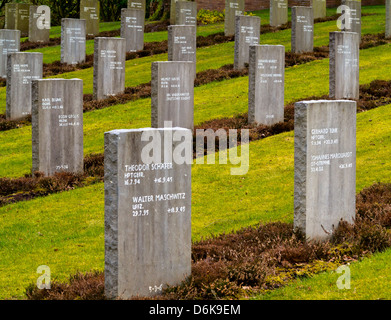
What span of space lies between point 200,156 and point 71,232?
15.7ft

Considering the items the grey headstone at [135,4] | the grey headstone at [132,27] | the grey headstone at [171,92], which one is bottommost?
the grey headstone at [171,92]

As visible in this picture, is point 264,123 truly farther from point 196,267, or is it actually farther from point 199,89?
point 196,267

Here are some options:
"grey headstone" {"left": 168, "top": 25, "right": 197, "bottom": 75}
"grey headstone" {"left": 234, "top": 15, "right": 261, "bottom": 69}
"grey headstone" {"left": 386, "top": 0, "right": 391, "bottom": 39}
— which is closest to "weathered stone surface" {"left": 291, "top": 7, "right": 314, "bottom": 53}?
"grey headstone" {"left": 234, "top": 15, "right": 261, "bottom": 69}

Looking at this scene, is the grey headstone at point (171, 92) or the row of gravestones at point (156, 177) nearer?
the row of gravestones at point (156, 177)

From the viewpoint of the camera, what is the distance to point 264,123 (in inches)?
714

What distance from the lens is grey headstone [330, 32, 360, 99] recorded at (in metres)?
19.2

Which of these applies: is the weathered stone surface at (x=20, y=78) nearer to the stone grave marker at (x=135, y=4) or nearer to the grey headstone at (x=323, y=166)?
the grey headstone at (x=323, y=166)

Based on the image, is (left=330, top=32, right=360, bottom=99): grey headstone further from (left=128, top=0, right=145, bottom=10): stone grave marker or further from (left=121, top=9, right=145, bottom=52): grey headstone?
(left=128, top=0, right=145, bottom=10): stone grave marker

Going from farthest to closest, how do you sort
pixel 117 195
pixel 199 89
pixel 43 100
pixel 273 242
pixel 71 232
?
pixel 199 89 → pixel 43 100 → pixel 71 232 → pixel 273 242 → pixel 117 195

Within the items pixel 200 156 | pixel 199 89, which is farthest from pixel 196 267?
pixel 199 89

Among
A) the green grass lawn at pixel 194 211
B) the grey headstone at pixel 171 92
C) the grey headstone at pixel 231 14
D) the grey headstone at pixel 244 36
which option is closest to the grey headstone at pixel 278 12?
the grey headstone at pixel 231 14

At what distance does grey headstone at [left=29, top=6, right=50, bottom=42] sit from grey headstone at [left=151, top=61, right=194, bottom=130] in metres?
20.5

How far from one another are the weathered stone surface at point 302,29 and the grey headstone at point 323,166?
15.4m

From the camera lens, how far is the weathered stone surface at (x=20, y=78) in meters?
21.5
